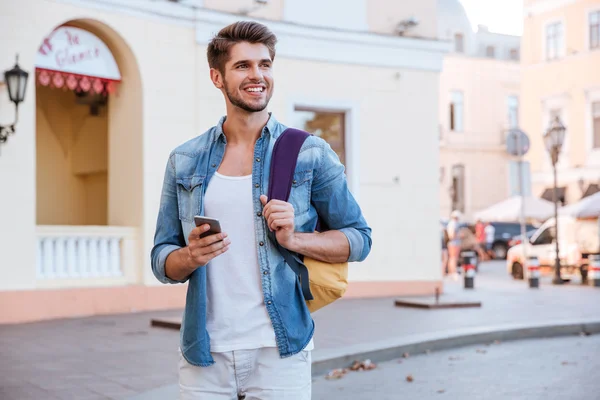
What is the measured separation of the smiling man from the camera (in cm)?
271

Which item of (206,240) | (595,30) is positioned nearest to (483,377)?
(206,240)

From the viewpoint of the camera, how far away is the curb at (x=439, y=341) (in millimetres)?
8242

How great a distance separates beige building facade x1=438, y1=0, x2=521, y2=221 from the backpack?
45.7 metres

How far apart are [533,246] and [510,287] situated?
5205 mm

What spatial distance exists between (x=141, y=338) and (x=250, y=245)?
7361mm

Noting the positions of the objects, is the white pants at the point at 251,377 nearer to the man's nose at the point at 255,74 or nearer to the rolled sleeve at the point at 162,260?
the rolled sleeve at the point at 162,260

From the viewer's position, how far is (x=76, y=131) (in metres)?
15.8

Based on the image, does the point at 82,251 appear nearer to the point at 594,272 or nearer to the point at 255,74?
the point at 255,74

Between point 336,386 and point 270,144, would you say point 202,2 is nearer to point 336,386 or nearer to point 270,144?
point 336,386

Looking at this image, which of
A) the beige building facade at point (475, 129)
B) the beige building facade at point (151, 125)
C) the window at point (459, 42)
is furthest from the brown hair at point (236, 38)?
the window at point (459, 42)

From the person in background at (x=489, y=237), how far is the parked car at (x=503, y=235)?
430 millimetres

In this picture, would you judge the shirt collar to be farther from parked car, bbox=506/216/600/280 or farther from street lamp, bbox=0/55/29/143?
parked car, bbox=506/216/600/280

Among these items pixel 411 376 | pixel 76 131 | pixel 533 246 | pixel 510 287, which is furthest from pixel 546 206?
pixel 411 376

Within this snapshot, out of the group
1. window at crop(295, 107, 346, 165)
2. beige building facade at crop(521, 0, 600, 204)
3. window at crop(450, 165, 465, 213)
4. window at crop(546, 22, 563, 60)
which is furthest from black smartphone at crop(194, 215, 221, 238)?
window at crop(450, 165, 465, 213)
